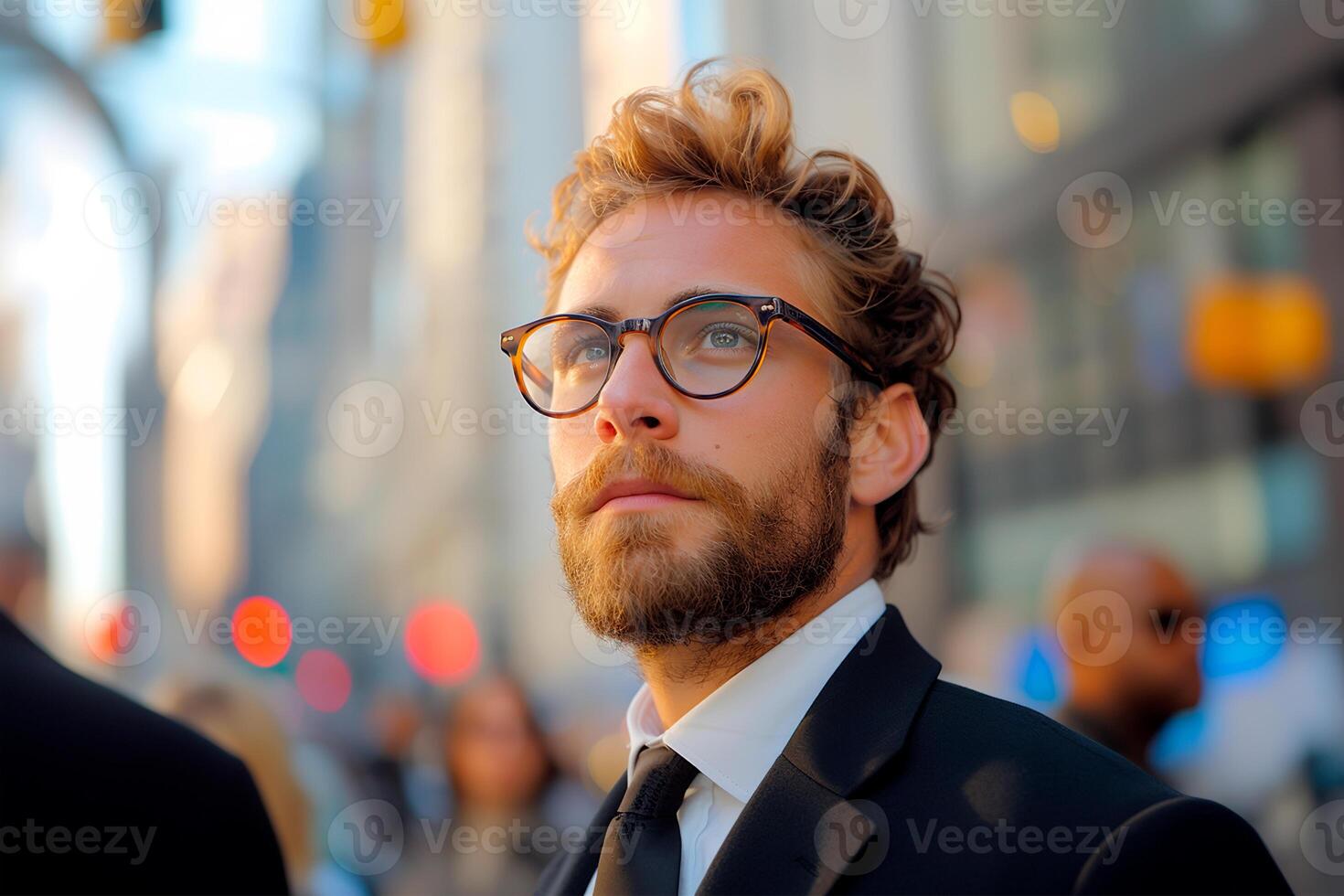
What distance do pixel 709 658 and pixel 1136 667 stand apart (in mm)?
2112

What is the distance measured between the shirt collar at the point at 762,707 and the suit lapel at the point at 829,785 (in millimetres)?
69

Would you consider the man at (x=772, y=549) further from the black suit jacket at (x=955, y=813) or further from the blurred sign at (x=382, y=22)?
the blurred sign at (x=382, y=22)

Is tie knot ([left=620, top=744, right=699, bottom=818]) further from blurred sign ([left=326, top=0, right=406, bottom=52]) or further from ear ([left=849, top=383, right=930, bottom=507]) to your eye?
blurred sign ([left=326, top=0, right=406, bottom=52])

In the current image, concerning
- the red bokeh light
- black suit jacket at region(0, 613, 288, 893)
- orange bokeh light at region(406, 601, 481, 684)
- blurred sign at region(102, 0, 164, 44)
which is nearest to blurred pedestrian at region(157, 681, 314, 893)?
black suit jacket at region(0, 613, 288, 893)

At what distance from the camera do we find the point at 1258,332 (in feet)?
30.4

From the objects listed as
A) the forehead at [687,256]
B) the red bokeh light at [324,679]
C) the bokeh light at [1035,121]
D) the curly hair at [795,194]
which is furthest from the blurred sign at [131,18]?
the red bokeh light at [324,679]

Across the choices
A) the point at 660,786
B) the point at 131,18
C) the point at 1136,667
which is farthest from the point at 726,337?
the point at 131,18

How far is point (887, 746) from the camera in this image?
7.16 feet

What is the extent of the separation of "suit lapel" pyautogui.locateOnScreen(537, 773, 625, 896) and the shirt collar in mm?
287

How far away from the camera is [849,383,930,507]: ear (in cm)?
272

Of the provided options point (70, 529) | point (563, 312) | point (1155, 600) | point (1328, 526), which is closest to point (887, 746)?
point (563, 312)

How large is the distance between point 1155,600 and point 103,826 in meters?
3.41

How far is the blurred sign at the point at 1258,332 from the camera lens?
8.62 meters

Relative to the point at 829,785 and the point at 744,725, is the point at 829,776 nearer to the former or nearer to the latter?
the point at 829,785
